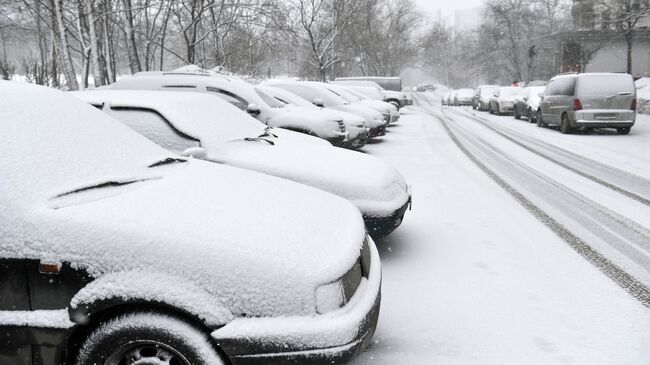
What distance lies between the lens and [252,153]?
16.0 feet

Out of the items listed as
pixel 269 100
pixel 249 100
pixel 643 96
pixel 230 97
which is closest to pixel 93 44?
pixel 269 100

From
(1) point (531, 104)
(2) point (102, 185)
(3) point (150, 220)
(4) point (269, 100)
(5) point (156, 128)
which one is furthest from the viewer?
(1) point (531, 104)

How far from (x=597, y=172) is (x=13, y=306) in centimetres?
900

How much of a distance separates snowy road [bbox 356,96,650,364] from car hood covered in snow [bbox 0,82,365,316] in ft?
3.27

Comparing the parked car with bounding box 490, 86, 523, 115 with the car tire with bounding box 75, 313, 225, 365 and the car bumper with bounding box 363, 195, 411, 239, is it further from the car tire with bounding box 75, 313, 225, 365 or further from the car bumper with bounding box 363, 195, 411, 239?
the car tire with bounding box 75, 313, 225, 365

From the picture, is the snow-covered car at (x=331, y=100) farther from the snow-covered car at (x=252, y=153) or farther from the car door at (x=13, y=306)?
the car door at (x=13, y=306)

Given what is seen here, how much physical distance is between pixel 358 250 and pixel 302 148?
2.91 m

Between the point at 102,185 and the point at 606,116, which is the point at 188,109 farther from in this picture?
the point at 606,116

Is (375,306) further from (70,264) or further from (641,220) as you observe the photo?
(641,220)

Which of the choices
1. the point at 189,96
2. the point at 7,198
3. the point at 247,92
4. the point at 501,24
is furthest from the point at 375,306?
the point at 501,24

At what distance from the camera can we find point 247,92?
8.48m

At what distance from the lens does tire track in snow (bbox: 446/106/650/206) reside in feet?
24.1

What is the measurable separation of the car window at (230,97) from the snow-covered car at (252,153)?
2945mm

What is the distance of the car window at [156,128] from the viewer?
4.72 metres
